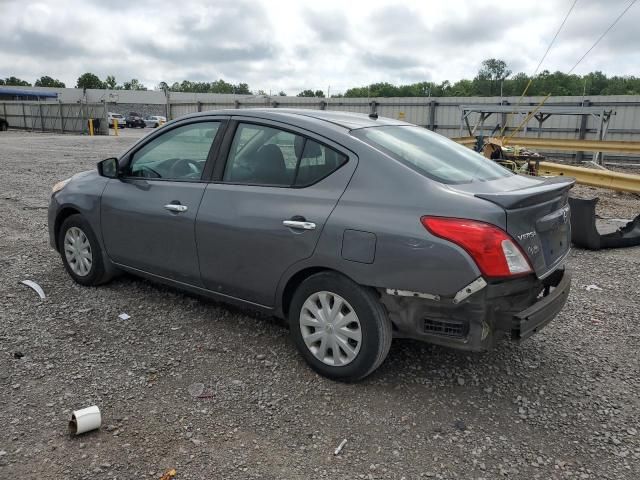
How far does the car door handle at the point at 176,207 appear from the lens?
395 cm

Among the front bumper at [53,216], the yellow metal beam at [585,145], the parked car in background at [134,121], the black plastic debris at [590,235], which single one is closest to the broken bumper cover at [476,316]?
the front bumper at [53,216]

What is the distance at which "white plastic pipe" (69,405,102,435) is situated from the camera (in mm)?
2826

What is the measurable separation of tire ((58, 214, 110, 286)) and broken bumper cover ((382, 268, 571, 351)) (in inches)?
112

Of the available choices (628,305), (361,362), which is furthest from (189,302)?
(628,305)

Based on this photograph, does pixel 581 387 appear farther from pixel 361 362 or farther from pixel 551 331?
pixel 361 362

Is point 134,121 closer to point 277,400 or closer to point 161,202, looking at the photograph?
point 161,202

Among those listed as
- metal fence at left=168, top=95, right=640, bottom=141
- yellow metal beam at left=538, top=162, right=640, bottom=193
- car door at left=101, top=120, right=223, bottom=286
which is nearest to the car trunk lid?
car door at left=101, top=120, right=223, bottom=286

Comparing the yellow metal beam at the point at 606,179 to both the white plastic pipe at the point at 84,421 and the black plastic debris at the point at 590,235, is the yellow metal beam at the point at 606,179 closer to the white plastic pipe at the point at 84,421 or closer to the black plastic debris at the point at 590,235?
the black plastic debris at the point at 590,235

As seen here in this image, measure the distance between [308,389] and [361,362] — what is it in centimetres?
39

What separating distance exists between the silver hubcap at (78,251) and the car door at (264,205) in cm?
152

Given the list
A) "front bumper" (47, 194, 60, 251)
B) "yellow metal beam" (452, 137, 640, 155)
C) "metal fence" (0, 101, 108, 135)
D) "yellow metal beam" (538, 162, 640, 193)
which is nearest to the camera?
"front bumper" (47, 194, 60, 251)

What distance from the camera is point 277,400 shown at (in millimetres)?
3225

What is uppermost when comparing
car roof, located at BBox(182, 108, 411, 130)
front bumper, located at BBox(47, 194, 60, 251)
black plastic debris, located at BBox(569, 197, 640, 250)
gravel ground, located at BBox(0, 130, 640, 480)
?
car roof, located at BBox(182, 108, 411, 130)

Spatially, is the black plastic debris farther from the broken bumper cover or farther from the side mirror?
the side mirror
